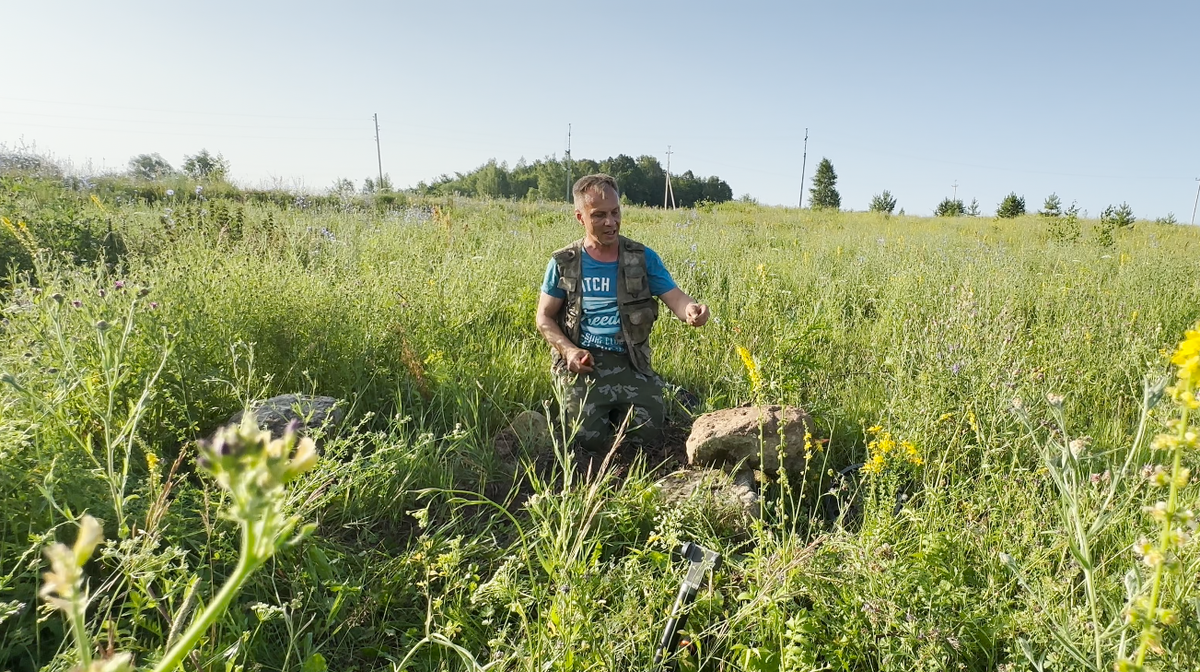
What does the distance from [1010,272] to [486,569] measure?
5116mm

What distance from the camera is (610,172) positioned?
224 feet

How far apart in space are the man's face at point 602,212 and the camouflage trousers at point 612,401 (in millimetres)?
596

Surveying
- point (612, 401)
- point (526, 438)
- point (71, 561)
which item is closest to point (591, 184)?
point (612, 401)

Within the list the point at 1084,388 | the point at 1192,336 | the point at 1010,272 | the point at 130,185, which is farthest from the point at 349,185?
the point at 1192,336

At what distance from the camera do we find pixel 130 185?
12047mm

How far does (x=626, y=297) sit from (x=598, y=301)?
5.7 inches

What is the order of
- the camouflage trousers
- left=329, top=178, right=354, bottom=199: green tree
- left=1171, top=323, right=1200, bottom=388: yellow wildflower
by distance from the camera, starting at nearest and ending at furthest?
left=1171, top=323, right=1200, bottom=388: yellow wildflower, the camouflage trousers, left=329, top=178, right=354, bottom=199: green tree

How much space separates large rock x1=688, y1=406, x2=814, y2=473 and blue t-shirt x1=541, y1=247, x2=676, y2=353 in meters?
0.80

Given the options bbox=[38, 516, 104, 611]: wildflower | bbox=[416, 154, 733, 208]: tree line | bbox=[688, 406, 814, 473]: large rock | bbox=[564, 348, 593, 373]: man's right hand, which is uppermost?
bbox=[416, 154, 733, 208]: tree line

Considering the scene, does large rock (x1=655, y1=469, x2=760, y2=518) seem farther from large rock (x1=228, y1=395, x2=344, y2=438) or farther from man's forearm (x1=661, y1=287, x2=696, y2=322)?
large rock (x1=228, y1=395, x2=344, y2=438)

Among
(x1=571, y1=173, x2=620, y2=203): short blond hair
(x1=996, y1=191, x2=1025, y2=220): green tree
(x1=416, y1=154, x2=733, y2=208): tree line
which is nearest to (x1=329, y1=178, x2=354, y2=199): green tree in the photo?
(x1=571, y1=173, x2=620, y2=203): short blond hair

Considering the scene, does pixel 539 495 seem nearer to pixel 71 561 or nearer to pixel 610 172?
pixel 71 561

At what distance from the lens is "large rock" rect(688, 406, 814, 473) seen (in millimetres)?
2363

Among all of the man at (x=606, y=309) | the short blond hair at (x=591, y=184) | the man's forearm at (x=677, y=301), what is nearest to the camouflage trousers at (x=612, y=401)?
the man at (x=606, y=309)
